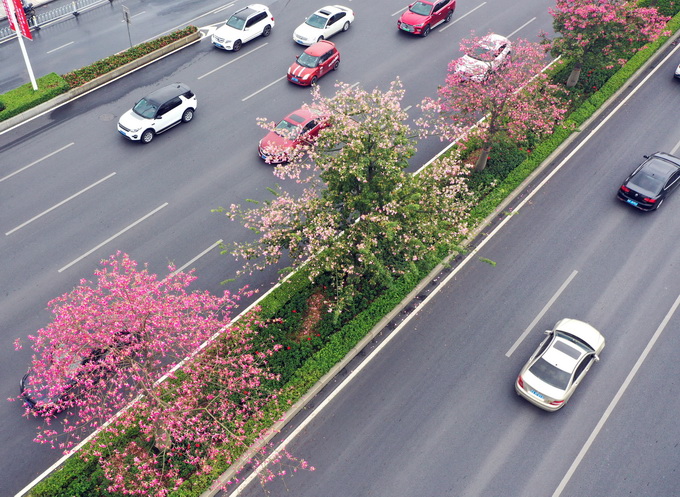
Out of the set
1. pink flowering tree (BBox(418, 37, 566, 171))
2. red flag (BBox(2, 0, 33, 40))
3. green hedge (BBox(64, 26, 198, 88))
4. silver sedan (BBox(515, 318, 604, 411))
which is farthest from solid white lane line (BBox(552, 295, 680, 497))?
red flag (BBox(2, 0, 33, 40))

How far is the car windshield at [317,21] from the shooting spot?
36906 millimetres

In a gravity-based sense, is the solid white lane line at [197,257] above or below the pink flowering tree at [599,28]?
below

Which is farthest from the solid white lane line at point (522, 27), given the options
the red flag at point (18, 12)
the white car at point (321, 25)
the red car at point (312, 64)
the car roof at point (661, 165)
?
the red flag at point (18, 12)

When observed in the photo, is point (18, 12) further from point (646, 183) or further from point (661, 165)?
point (661, 165)

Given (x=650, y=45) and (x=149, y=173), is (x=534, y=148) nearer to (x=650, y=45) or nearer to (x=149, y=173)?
(x=650, y=45)

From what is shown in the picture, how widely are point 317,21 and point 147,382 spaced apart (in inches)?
1105

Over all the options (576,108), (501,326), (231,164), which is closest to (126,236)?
(231,164)

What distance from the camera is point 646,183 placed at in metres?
27.3

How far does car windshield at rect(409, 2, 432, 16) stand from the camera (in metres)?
37.8

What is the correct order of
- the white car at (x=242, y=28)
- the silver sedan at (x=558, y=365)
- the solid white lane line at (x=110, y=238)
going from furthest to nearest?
the white car at (x=242, y=28) < the solid white lane line at (x=110, y=238) < the silver sedan at (x=558, y=365)

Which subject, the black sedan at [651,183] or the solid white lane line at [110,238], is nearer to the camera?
the solid white lane line at [110,238]

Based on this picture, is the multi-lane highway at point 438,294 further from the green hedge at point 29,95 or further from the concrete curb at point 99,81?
the green hedge at point 29,95

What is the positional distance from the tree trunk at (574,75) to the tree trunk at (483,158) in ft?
30.8

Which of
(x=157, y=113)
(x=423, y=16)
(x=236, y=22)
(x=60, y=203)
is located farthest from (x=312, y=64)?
(x=60, y=203)
